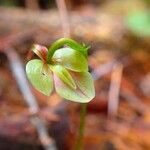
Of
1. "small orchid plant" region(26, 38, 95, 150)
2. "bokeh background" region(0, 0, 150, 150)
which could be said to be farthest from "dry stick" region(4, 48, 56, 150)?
"small orchid plant" region(26, 38, 95, 150)

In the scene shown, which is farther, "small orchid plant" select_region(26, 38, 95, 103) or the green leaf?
the green leaf

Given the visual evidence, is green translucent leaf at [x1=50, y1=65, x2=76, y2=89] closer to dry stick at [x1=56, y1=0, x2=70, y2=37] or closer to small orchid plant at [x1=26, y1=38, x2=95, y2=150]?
small orchid plant at [x1=26, y1=38, x2=95, y2=150]

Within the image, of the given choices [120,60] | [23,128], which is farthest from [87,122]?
[120,60]

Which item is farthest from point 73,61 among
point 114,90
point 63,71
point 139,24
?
point 139,24

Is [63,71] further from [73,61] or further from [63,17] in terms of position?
[63,17]

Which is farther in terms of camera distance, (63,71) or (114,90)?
(114,90)

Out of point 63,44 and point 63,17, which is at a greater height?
point 63,44
